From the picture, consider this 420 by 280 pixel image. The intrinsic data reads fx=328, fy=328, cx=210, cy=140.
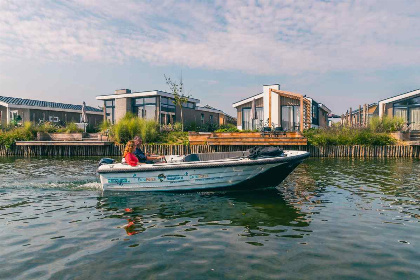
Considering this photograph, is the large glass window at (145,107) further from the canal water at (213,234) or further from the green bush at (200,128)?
the canal water at (213,234)

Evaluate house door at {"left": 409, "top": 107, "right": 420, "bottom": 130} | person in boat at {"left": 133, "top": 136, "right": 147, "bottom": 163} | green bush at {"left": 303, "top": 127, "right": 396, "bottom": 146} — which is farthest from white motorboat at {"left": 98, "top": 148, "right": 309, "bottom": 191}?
house door at {"left": 409, "top": 107, "right": 420, "bottom": 130}

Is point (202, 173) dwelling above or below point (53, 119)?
below

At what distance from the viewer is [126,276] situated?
Result: 447cm

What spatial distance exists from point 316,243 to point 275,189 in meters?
4.89

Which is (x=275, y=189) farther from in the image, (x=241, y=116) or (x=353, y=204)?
(x=241, y=116)

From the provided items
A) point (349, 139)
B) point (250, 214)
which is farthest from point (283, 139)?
point (250, 214)

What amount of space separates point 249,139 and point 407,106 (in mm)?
17821

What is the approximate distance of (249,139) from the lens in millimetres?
21766

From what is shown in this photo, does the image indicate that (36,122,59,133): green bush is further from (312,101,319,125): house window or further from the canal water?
(312,101,319,125): house window

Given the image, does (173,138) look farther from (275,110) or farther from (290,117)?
(290,117)

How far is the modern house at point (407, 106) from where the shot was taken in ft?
96.5

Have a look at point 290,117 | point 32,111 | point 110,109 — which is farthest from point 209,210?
point 32,111

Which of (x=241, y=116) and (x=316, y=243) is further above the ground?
(x=241, y=116)

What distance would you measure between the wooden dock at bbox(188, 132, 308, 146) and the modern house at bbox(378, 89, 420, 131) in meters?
12.9
